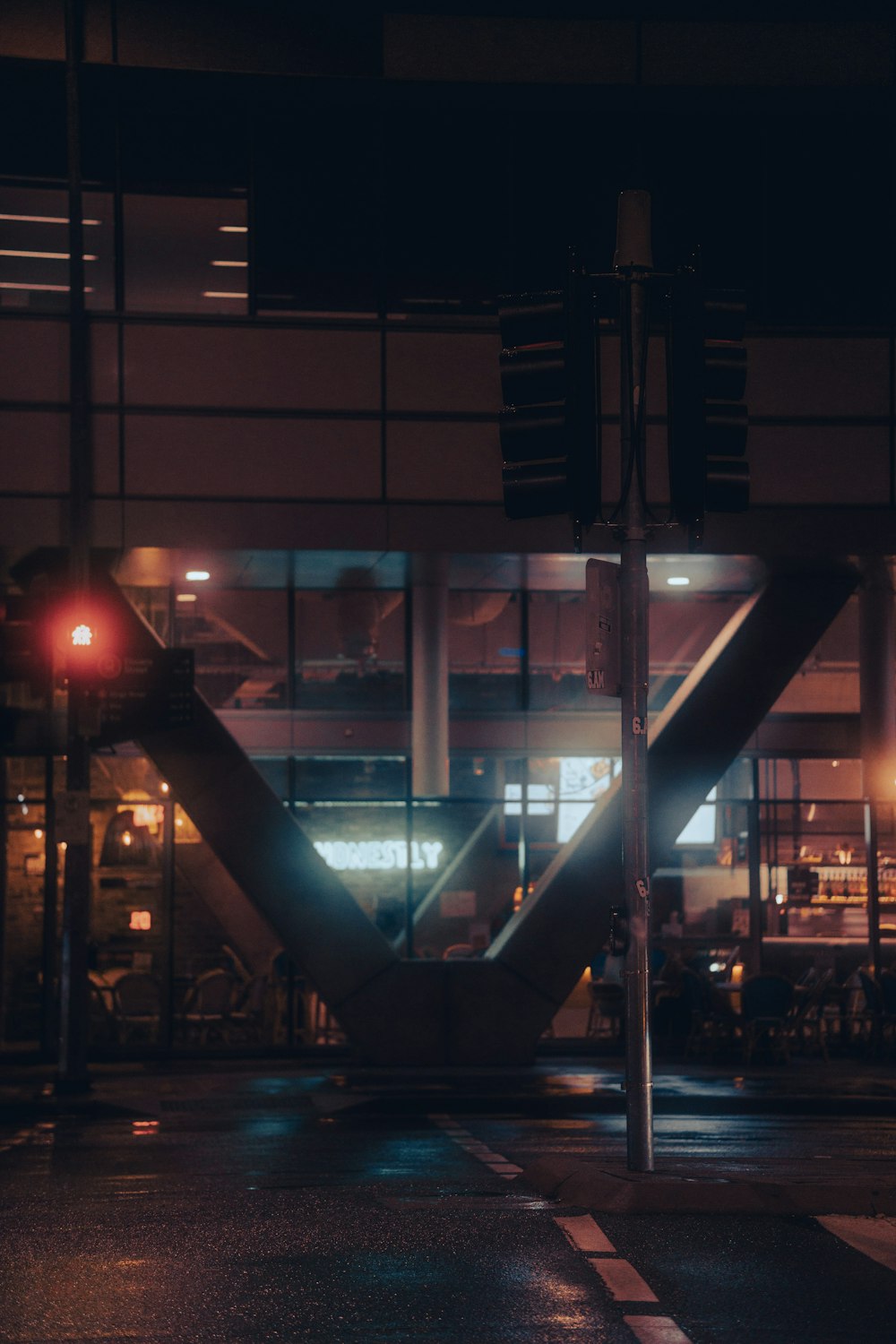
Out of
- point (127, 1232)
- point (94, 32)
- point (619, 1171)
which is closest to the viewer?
point (127, 1232)

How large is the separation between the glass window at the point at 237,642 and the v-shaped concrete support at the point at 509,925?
1585mm

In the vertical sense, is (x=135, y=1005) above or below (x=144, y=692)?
below

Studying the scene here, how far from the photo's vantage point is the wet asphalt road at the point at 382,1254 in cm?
727

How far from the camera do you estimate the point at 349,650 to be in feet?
71.5

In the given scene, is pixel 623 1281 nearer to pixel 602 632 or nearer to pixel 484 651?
pixel 602 632

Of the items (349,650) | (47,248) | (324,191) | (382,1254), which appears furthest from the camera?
(349,650)

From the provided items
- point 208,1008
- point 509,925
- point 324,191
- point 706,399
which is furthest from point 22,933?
point 706,399

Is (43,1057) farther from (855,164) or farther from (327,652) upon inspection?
(855,164)

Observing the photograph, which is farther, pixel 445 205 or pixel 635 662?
pixel 445 205

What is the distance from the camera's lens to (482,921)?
2145 centimetres

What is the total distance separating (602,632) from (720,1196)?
11.2ft

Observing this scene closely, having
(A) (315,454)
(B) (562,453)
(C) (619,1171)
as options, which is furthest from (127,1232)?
(A) (315,454)

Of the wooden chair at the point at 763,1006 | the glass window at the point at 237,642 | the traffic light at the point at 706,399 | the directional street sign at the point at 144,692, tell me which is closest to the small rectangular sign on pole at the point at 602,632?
the traffic light at the point at 706,399

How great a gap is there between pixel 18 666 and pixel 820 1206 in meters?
10.5
